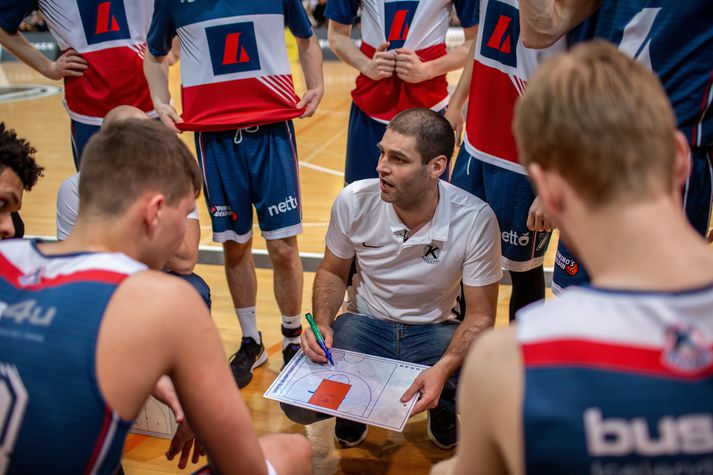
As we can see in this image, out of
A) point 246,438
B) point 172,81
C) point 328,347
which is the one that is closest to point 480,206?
point 328,347

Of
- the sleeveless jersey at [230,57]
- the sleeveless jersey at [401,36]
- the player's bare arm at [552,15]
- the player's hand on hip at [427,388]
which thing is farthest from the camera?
the sleeveless jersey at [401,36]

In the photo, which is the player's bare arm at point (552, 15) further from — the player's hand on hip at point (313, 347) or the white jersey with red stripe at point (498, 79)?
the player's hand on hip at point (313, 347)

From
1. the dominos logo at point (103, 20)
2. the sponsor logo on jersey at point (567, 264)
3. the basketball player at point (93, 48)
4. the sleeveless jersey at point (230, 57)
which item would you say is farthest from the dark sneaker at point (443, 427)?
the dominos logo at point (103, 20)

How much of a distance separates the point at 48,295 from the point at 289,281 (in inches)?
89.0

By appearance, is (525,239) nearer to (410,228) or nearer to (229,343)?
(410,228)

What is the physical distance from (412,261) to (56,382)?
6.13 ft

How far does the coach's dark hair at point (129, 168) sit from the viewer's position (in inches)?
63.9

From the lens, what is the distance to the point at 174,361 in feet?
5.03

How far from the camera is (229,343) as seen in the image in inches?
158

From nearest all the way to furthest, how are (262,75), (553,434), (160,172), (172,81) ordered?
(553,434)
(160,172)
(262,75)
(172,81)

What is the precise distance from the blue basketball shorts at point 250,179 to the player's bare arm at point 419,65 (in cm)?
68

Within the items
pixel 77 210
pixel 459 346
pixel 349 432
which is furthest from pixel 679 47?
pixel 77 210

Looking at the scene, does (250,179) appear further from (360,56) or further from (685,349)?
(685,349)

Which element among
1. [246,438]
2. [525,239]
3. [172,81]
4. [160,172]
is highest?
[160,172]
